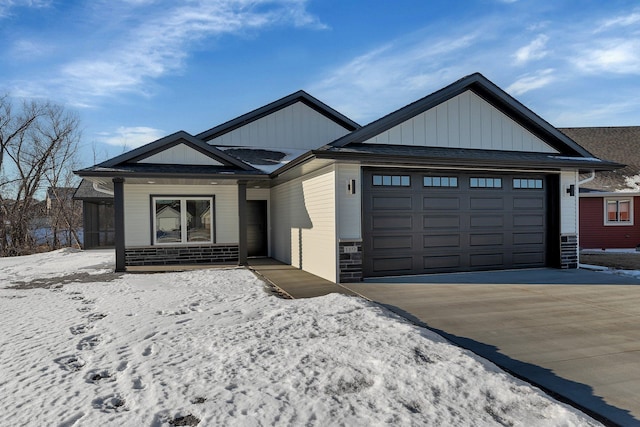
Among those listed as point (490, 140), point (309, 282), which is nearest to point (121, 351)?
point (309, 282)

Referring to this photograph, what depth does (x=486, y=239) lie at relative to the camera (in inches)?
378

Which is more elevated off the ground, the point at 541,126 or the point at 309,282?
the point at 541,126

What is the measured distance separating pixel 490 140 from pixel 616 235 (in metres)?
10.7

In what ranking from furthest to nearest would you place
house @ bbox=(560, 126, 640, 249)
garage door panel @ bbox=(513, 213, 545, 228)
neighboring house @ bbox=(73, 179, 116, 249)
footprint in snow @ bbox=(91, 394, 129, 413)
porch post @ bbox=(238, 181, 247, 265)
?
1. neighboring house @ bbox=(73, 179, 116, 249)
2. house @ bbox=(560, 126, 640, 249)
3. porch post @ bbox=(238, 181, 247, 265)
4. garage door panel @ bbox=(513, 213, 545, 228)
5. footprint in snow @ bbox=(91, 394, 129, 413)

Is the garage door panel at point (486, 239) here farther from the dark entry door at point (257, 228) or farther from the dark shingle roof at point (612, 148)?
the dark shingle roof at point (612, 148)

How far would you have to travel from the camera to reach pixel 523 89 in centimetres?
1357

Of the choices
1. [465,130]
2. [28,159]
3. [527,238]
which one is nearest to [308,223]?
[465,130]

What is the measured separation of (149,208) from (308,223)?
5104mm

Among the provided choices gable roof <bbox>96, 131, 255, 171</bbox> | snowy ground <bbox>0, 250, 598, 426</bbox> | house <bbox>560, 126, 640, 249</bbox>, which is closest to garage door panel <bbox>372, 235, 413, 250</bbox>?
snowy ground <bbox>0, 250, 598, 426</bbox>

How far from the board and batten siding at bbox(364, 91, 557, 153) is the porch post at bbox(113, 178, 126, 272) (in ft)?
22.1

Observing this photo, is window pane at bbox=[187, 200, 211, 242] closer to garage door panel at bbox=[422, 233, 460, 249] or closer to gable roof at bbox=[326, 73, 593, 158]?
gable roof at bbox=[326, 73, 593, 158]

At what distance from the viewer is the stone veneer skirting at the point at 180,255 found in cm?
1157

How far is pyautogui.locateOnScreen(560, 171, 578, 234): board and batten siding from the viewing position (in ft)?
33.1

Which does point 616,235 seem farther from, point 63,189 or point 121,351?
point 63,189
